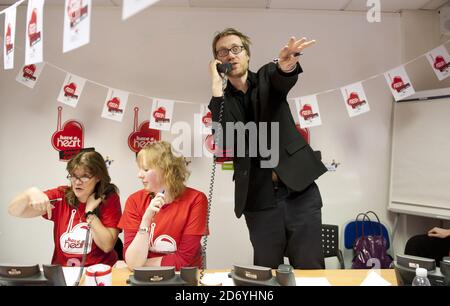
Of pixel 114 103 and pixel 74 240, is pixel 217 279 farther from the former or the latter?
pixel 114 103

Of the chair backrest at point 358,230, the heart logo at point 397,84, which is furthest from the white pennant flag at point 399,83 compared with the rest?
the chair backrest at point 358,230

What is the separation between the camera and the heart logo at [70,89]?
2.95 meters

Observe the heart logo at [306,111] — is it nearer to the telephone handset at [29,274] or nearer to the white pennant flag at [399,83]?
the white pennant flag at [399,83]

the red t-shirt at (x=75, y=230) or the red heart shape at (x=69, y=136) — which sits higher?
the red heart shape at (x=69, y=136)

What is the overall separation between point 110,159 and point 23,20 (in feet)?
4.63

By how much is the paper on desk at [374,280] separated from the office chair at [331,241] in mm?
1482

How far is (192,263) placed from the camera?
1.95 metres

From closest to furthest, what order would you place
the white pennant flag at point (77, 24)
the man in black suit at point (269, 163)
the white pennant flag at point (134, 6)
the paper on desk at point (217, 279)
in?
the white pennant flag at point (134, 6), the white pennant flag at point (77, 24), the paper on desk at point (217, 279), the man in black suit at point (269, 163)

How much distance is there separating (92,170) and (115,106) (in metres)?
1.07

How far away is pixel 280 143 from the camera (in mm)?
1887

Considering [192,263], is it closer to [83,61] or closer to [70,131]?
[70,131]

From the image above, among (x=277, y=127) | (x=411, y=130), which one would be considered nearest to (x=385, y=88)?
(x=411, y=130)

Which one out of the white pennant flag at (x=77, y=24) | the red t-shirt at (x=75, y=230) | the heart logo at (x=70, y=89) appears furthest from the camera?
the heart logo at (x=70, y=89)

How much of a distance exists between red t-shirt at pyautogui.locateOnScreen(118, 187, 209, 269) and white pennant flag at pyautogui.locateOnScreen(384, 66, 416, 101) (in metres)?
1.86
